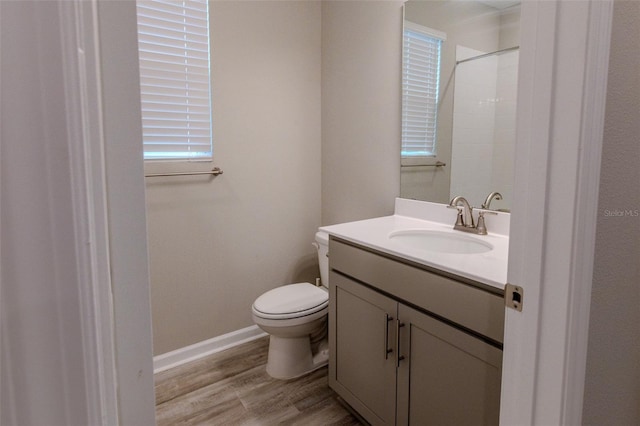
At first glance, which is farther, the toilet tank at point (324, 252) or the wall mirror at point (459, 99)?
the toilet tank at point (324, 252)

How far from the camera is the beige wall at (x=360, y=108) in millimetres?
2219

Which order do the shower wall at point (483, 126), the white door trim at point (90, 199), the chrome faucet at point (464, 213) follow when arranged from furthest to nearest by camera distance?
the chrome faucet at point (464, 213) < the shower wall at point (483, 126) < the white door trim at point (90, 199)

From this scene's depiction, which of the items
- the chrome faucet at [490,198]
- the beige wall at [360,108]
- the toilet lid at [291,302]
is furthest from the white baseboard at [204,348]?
the chrome faucet at [490,198]

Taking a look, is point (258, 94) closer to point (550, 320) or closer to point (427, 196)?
point (427, 196)

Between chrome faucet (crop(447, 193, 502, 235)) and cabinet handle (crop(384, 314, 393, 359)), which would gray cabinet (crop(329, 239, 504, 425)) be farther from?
chrome faucet (crop(447, 193, 502, 235))

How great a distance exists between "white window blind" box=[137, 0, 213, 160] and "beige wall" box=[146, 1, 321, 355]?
0.08 meters

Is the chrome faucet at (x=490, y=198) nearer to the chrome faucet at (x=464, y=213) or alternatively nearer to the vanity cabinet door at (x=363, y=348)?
the chrome faucet at (x=464, y=213)

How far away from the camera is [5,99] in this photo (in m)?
0.32

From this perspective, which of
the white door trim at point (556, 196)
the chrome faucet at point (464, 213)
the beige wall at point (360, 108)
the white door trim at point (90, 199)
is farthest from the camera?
the beige wall at point (360, 108)

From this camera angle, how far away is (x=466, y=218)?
73.0 inches

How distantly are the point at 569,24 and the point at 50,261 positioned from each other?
86 cm

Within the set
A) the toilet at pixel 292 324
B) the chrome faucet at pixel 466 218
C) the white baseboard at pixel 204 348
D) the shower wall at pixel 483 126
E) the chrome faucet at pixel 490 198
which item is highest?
the shower wall at pixel 483 126

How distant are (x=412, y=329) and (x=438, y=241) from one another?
55 cm

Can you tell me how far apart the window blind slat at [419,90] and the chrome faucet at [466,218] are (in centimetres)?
35
